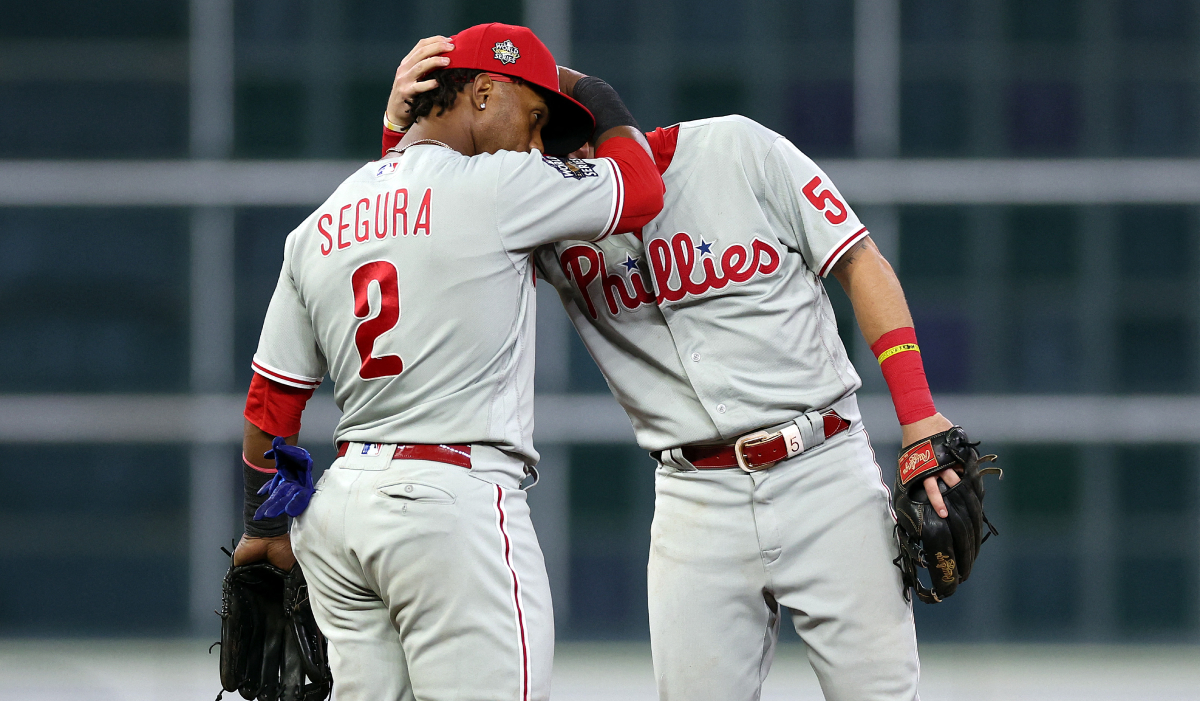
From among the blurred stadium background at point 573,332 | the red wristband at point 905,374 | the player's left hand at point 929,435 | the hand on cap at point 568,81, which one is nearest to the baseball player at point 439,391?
the hand on cap at point 568,81

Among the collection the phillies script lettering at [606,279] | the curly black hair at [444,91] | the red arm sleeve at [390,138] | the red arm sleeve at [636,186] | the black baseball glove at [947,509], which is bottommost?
the black baseball glove at [947,509]

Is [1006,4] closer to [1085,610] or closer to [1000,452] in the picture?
[1000,452]

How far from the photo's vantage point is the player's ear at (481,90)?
254 cm

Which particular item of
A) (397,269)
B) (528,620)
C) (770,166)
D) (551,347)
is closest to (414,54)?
(397,269)

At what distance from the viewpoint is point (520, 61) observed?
2.57 meters

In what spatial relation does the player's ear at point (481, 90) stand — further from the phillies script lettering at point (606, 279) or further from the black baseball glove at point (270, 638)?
the black baseball glove at point (270, 638)

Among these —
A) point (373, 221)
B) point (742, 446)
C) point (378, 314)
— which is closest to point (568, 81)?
point (373, 221)

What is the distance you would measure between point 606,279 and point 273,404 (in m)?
0.80

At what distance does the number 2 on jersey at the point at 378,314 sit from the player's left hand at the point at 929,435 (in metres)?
1.07

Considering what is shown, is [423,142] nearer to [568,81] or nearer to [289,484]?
[568,81]

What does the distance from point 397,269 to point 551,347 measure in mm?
5707

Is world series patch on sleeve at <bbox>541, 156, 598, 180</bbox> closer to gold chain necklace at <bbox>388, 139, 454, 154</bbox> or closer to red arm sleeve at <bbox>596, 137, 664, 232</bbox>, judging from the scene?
red arm sleeve at <bbox>596, 137, 664, 232</bbox>

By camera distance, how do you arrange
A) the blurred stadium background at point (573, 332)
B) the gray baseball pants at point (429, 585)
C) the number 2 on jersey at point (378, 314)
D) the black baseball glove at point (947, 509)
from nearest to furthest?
the gray baseball pants at point (429, 585) → the number 2 on jersey at point (378, 314) → the black baseball glove at point (947, 509) → the blurred stadium background at point (573, 332)

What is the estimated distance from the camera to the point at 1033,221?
324 inches
